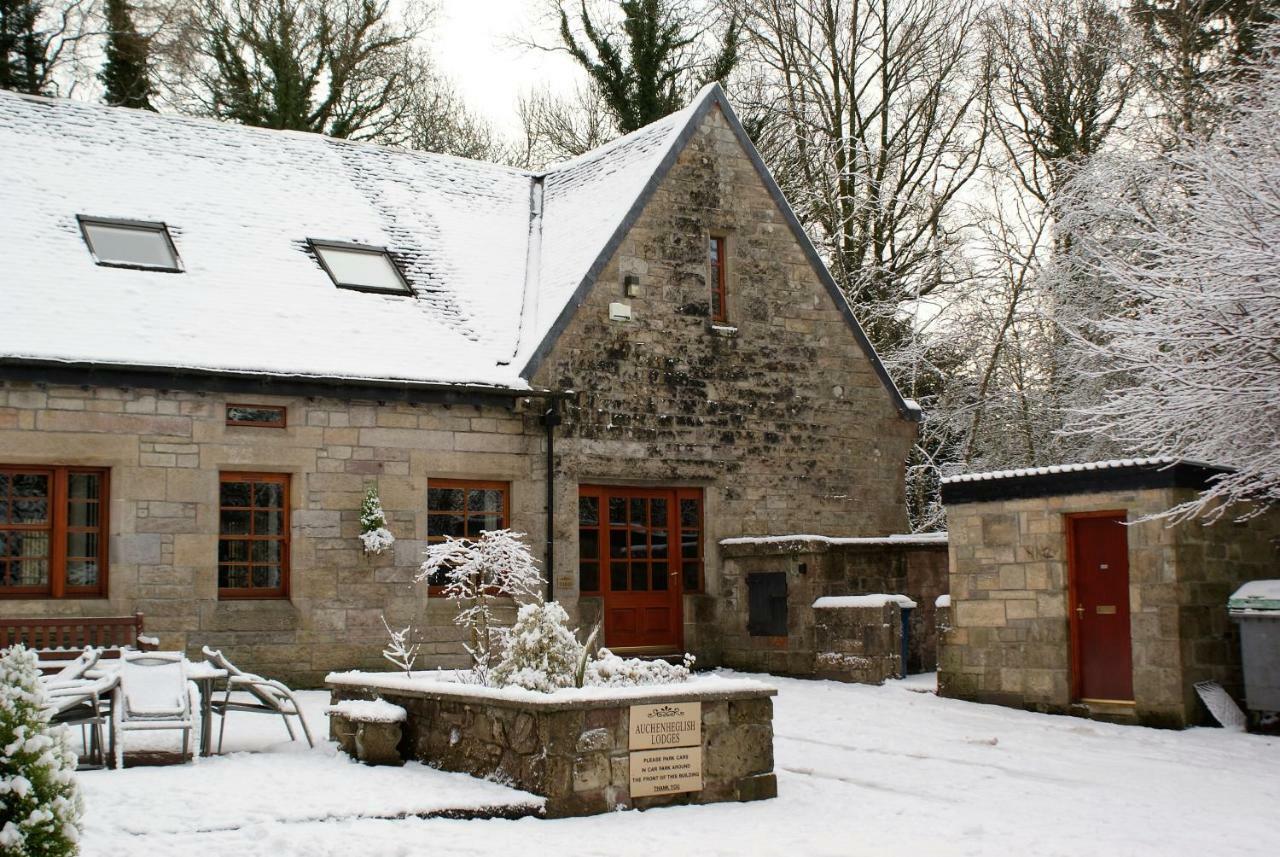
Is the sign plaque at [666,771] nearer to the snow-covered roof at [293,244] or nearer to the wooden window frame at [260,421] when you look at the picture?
the snow-covered roof at [293,244]

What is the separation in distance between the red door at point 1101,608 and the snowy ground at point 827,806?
1.23 m

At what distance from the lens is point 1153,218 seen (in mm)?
19359

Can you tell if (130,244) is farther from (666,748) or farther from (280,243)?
(666,748)

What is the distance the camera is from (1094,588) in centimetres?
1299

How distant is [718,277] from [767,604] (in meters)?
4.22

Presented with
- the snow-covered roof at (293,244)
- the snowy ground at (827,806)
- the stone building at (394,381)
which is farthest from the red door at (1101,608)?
the snow-covered roof at (293,244)

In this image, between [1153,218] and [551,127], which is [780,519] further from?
[551,127]

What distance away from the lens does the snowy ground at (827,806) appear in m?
7.34

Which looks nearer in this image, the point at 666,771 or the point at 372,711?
the point at 666,771

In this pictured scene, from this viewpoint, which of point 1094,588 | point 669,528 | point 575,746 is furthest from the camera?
point 669,528

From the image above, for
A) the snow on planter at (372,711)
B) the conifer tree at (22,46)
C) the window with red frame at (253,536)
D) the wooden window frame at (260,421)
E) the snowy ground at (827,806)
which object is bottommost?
the snowy ground at (827,806)

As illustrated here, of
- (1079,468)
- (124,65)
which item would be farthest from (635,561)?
(124,65)

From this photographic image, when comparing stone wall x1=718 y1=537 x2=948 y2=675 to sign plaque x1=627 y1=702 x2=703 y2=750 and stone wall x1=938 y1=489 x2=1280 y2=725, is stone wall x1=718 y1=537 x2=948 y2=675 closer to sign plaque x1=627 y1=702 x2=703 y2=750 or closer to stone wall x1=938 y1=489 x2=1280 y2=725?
stone wall x1=938 y1=489 x2=1280 y2=725

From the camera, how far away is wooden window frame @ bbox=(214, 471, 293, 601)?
553 inches
